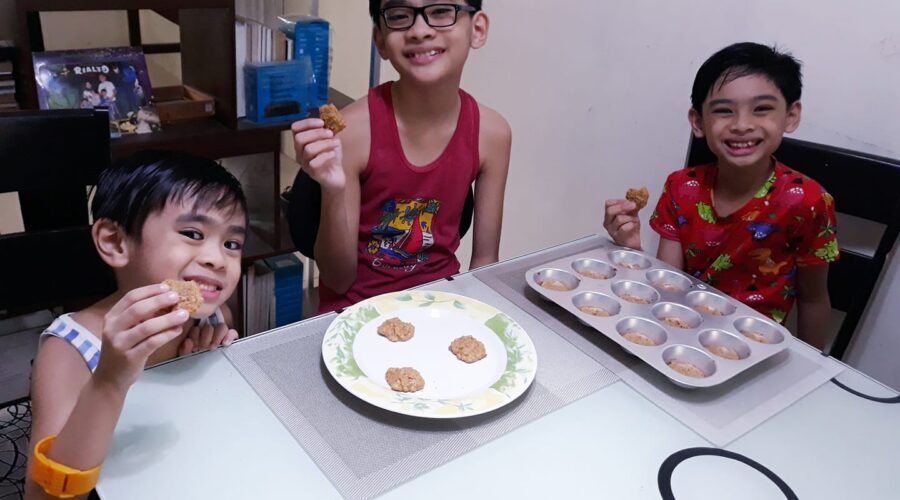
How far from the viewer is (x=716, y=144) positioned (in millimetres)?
1402

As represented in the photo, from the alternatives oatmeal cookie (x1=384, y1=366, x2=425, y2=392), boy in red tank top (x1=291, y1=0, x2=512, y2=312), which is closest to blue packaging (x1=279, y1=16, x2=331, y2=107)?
boy in red tank top (x1=291, y1=0, x2=512, y2=312)

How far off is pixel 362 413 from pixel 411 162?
2.12 feet

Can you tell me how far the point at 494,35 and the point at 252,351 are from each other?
175cm

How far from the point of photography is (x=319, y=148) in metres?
1.12

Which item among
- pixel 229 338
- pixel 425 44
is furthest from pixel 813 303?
Answer: pixel 229 338

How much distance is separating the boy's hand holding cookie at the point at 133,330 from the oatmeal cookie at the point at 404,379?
0.33 meters

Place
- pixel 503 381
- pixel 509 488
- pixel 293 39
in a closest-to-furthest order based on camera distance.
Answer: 1. pixel 509 488
2. pixel 503 381
3. pixel 293 39

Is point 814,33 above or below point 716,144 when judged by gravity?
above

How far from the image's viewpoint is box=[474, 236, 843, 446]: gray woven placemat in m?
0.95

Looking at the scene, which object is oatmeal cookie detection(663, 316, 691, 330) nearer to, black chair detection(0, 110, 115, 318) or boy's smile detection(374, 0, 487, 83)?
boy's smile detection(374, 0, 487, 83)

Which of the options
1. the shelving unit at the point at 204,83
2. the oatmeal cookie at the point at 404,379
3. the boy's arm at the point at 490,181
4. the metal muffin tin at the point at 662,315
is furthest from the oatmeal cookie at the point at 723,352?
the shelving unit at the point at 204,83

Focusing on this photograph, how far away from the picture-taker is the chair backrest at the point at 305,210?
54.7 inches

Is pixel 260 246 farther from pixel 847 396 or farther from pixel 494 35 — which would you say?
pixel 847 396

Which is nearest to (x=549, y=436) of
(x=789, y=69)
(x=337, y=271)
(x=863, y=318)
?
(x=337, y=271)
